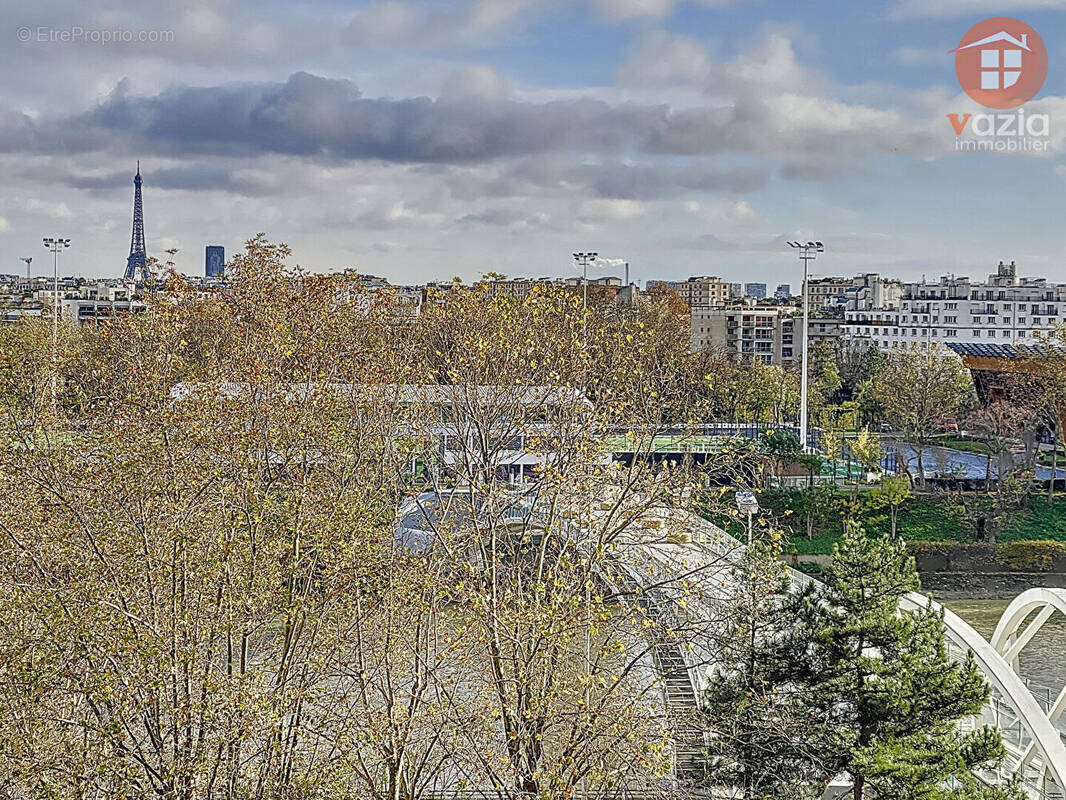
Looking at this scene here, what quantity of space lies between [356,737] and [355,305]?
29.0 ft

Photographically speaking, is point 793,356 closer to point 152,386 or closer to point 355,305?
point 355,305

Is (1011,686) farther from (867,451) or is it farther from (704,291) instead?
(704,291)

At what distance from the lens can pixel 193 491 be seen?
8.00 m

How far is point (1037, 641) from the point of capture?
857 inches

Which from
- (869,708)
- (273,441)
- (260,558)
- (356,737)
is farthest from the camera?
(869,708)

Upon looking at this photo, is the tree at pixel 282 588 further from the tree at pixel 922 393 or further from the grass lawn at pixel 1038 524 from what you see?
the tree at pixel 922 393

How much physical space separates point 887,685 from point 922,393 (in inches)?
1082

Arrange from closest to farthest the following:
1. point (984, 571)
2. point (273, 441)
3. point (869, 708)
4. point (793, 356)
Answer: point (273, 441) < point (869, 708) < point (984, 571) < point (793, 356)

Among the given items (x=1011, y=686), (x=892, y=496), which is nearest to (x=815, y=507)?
(x=892, y=496)

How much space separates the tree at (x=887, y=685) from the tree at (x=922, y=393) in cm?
2246

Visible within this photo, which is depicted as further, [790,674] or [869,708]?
[790,674]

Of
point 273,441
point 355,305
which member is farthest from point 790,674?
point 355,305

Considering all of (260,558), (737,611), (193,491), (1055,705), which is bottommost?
(1055,705)

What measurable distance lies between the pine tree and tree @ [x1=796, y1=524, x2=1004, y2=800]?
199mm
